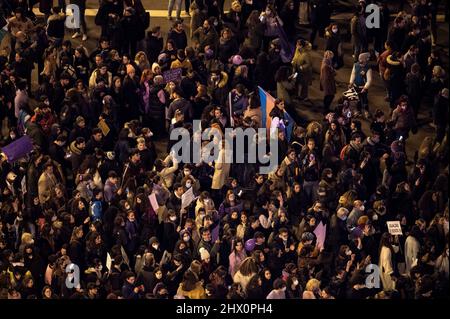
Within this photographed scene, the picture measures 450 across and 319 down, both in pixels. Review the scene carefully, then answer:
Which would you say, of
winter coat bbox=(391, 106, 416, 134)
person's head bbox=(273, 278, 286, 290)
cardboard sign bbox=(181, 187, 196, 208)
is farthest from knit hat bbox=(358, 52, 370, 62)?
person's head bbox=(273, 278, 286, 290)

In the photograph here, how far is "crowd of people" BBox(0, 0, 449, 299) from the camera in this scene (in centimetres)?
3916

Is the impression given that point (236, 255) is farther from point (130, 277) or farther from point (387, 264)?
point (387, 264)

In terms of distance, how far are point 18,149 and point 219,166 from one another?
3.71m

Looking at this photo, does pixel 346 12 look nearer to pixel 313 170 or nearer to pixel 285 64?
pixel 285 64

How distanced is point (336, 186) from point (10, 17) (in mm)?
8316

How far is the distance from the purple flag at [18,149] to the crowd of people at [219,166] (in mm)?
148

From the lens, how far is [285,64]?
1724 inches

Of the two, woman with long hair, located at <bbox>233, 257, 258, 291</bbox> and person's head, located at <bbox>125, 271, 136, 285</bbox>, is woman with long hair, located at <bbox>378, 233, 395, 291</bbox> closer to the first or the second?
woman with long hair, located at <bbox>233, 257, 258, 291</bbox>

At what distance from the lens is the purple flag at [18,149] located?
1603 inches

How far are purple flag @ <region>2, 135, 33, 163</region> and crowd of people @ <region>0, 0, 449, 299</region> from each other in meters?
0.15

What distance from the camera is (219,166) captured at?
134 ft

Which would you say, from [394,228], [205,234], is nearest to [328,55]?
[394,228]

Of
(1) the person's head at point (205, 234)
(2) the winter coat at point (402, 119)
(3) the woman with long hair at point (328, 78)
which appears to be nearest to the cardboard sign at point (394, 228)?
(2) the winter coat at point (402, 119)

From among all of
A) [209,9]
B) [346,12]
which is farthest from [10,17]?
[346,12]
